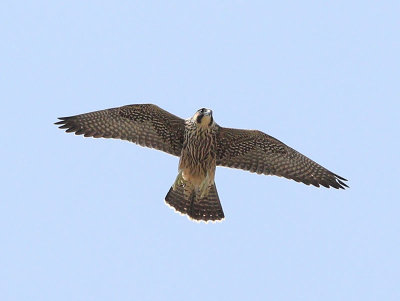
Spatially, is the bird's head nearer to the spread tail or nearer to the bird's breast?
the bird's breast

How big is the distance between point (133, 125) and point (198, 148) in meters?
1.15

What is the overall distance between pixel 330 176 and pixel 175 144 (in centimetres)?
275

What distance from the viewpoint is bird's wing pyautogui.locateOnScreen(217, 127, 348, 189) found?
13812 millimetres

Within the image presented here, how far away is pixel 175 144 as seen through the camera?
1373 cm

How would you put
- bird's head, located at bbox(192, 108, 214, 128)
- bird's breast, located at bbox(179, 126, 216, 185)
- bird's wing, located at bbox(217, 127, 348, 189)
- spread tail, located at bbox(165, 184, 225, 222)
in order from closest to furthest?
bird's head, located at bbox(192, 108, 214, 128) → bird's breast, located at bbox(179, 126, 216, 185) → bird's wing, located at bbox(217, 127, 348, 189) → spread tail, located at bbox(165, 184, 225, 222)

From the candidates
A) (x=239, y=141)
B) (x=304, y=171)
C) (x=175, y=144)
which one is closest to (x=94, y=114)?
(x=175, y=144)

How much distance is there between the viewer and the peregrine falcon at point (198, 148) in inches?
530

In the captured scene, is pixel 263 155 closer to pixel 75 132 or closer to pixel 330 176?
pixel 330 176

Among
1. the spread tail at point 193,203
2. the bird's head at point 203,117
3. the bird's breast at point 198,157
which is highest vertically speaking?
the bird's head at point 203,117

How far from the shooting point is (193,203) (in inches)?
559

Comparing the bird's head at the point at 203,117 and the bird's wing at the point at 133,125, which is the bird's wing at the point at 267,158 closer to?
the bird's head at the point at 203,117

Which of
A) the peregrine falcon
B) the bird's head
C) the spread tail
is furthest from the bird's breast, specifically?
the spread tail

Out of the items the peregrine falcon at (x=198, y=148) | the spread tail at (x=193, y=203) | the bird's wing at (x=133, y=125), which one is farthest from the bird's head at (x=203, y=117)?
the spread tail at (x=193, y=203)

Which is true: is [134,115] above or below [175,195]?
above
